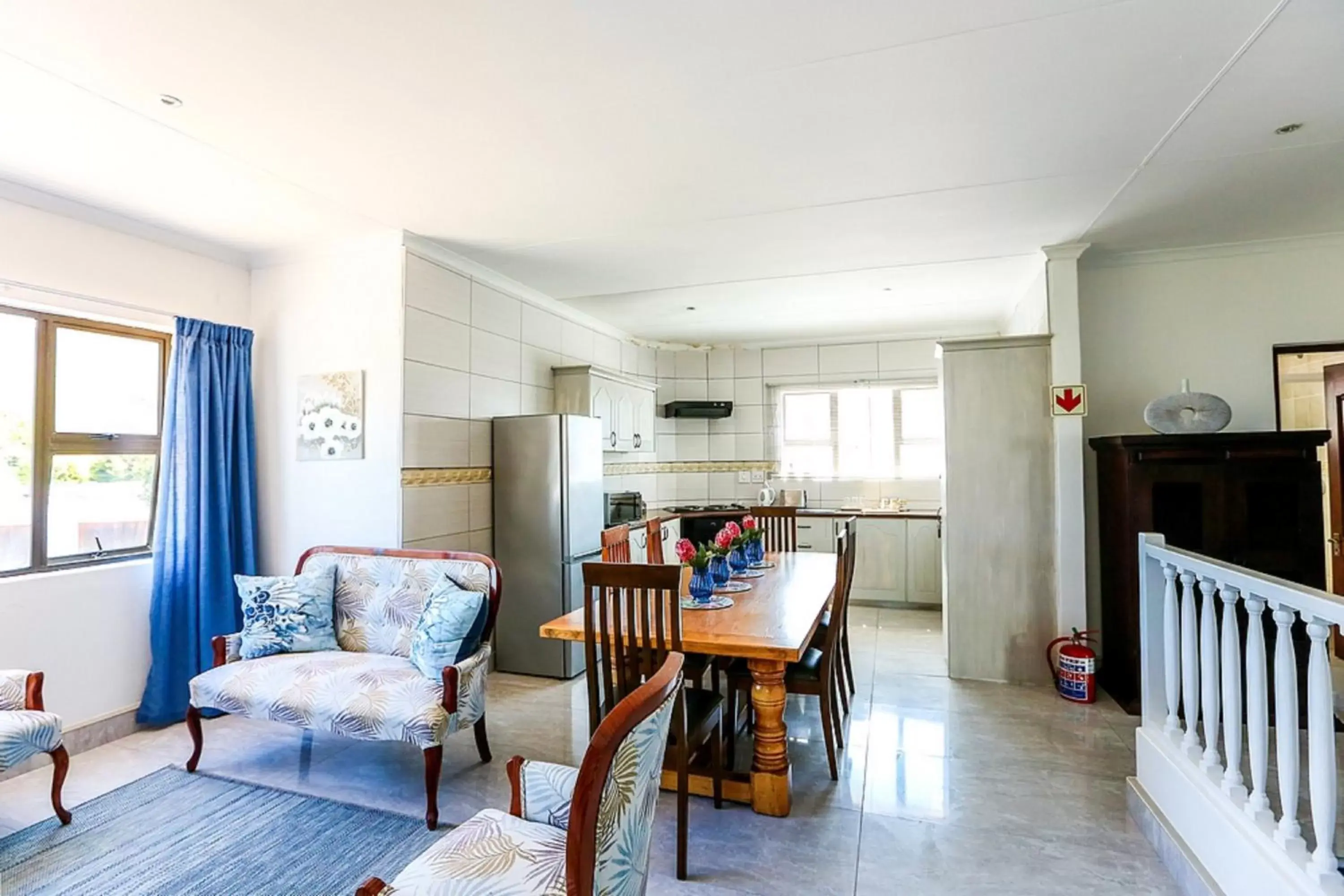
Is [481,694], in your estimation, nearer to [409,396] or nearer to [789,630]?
[789,630]

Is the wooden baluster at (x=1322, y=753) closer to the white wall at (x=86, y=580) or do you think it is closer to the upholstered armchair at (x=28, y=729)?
the upholstered armchair at (x=28, y=729)

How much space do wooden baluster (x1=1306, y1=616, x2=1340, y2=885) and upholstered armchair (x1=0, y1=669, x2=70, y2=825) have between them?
3795mm

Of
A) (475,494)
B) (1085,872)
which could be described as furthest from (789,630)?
(475,494)

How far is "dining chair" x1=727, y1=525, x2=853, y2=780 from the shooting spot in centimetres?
277

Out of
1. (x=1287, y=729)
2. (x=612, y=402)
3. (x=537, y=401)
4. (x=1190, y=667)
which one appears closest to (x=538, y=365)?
(x=537, y=401)

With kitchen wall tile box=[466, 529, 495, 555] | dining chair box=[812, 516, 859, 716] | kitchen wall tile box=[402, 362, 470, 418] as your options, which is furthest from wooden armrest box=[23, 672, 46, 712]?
dining chair box=[812, 516, 859, 716]

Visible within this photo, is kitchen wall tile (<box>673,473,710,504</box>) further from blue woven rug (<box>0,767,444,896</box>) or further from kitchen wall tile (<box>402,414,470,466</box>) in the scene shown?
blue woven rug (<box>0,767,444,896</box>)

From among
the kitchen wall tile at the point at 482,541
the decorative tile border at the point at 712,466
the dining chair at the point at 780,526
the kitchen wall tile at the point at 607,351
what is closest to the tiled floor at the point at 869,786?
the kitchen wall tile at the point at 482,541

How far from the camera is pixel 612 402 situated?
5.39m

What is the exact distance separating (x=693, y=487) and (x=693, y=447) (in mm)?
424

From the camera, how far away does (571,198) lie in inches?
123

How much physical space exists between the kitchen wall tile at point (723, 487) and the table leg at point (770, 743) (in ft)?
14.6

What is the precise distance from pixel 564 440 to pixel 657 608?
2070 millimetres

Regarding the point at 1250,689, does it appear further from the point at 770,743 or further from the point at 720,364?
the point at 720,364
